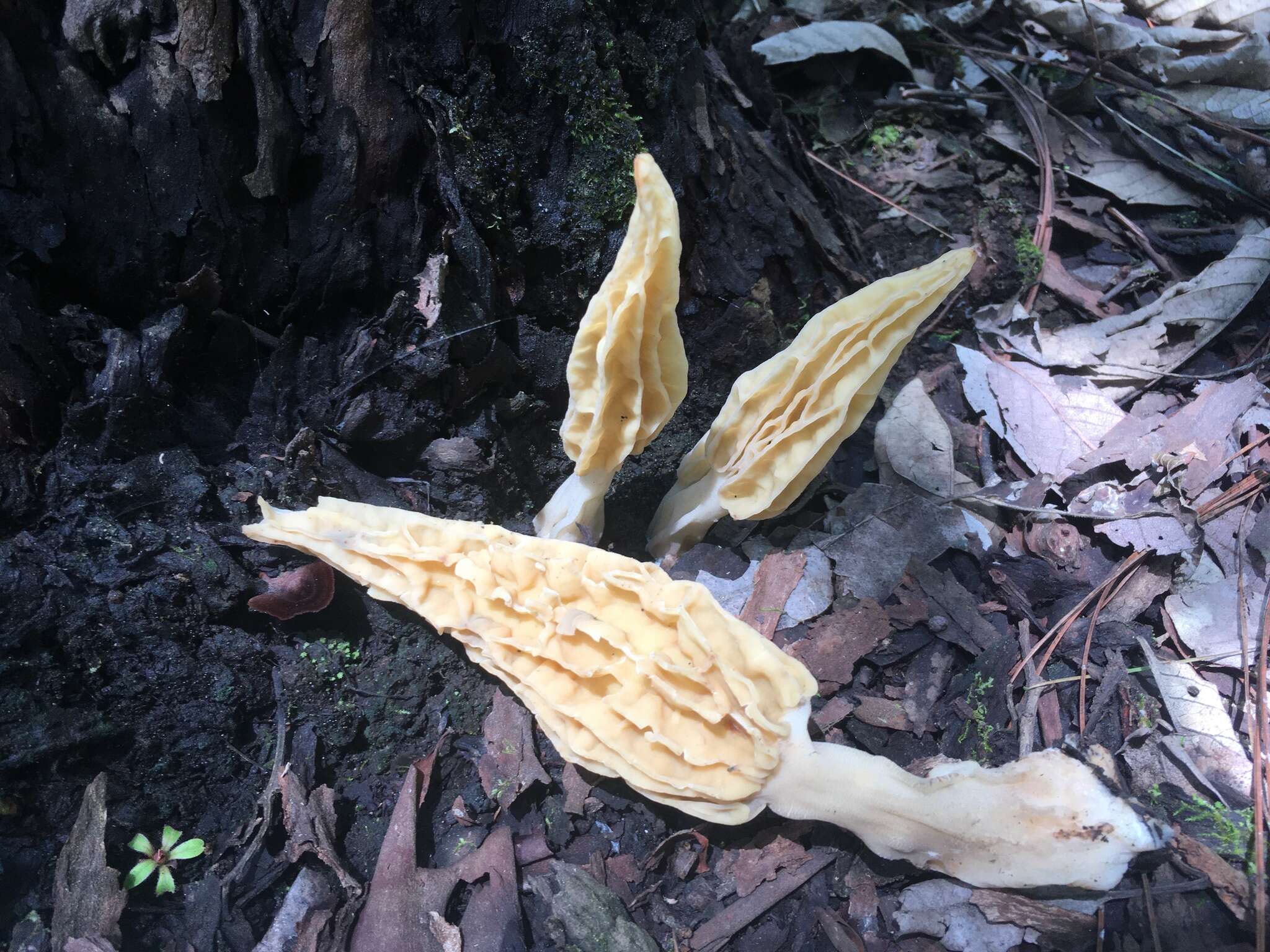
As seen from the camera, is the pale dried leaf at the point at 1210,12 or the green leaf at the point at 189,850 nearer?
the green leaf at the point at 189,850

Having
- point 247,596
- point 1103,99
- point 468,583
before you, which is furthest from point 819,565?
point 1103,99

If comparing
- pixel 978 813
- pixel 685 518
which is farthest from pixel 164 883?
pixel 978 813

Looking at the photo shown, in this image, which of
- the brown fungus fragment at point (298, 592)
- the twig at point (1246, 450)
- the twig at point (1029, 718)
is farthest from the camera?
the twig at point (1246, 450)

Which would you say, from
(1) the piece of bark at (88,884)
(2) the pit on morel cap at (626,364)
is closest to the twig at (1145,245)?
(2) the pit on morel cap at (626,364)

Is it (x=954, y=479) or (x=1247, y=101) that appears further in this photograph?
(x=1247, y=101)

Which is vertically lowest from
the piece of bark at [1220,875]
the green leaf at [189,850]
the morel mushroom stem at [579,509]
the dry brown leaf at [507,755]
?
the piece of bark at [1220,875]

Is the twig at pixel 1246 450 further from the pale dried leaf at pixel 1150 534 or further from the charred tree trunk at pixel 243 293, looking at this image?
the charred tree trunk at pixel 243 293

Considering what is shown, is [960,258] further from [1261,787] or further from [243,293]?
[243,293]

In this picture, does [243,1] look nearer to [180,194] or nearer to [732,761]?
[180,194]
